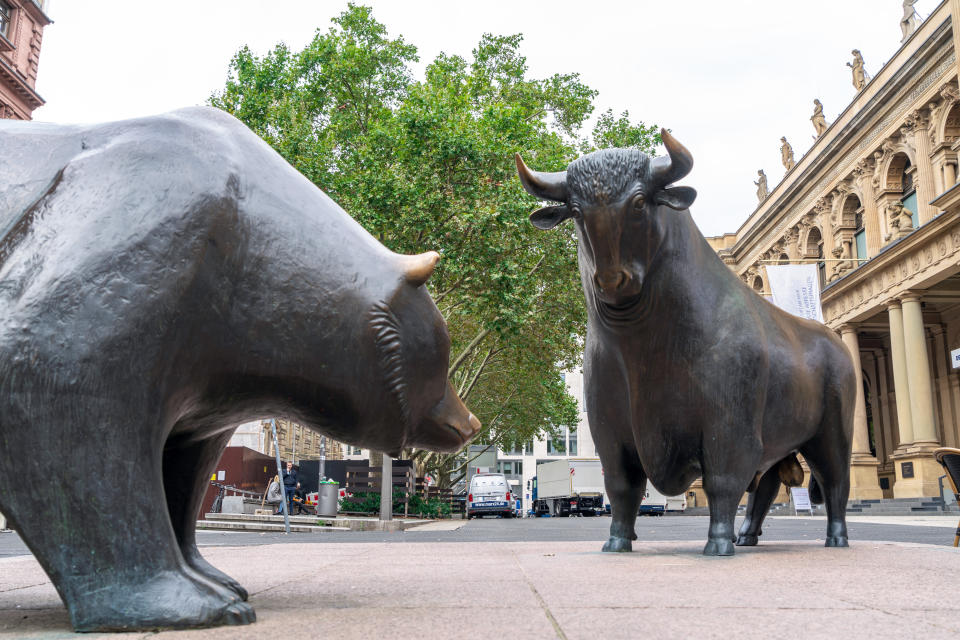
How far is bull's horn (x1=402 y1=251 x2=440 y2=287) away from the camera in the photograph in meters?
2.53

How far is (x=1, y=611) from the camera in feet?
8.02

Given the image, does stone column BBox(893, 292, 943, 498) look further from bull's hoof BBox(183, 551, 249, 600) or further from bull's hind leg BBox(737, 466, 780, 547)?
bull's hoof BBox(183, 551, 249, 600)

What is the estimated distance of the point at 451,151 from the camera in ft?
61.6

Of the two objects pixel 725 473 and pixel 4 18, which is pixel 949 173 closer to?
pixel 725 473

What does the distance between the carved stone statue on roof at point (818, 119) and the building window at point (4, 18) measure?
36.7 m

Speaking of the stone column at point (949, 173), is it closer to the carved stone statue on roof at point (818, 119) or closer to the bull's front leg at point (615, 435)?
the carved stone statue on roof at point (818, 119)

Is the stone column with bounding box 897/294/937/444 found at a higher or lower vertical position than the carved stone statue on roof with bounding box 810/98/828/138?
lower

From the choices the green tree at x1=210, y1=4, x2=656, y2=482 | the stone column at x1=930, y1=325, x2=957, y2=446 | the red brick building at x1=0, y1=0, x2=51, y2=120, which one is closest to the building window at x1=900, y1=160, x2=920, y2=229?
the stone column at x1=930, y1=325, x2=957, y2=446

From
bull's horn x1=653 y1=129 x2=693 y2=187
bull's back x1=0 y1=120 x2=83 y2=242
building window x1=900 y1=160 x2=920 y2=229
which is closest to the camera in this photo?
bull's back x1=0 y1=120 x2=83 y2=242

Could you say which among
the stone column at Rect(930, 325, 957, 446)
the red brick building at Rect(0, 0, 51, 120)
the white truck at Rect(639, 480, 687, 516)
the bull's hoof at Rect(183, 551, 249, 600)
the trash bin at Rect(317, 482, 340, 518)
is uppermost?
the red brick building at Rect(0, 0, 51, 120)

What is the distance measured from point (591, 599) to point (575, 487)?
41.0m

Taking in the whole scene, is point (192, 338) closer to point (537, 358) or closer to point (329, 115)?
point (329, 115)

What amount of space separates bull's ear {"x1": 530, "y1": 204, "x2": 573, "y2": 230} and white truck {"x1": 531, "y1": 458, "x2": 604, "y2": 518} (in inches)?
1471

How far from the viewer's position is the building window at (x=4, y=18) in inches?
1258
